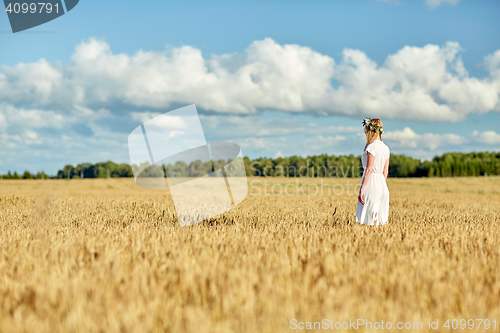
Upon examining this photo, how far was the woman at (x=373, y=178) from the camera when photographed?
19.4 feet

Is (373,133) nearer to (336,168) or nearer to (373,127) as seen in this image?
(373,127)

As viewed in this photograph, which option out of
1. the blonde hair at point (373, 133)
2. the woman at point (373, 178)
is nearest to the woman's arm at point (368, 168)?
the woman at point (373, 178)

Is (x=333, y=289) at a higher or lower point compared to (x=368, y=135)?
lower

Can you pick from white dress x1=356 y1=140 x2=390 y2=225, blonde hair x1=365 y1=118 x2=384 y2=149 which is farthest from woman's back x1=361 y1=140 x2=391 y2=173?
blonde hair x1=365 y1=118 x2=384 y2=149

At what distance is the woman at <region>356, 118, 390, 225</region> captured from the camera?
5.92m

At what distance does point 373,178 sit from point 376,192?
0.25 metres

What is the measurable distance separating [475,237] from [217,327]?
4608 millimetres

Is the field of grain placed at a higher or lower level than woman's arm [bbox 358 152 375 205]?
lower

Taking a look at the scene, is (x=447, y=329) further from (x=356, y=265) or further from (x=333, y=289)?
(x=356, y=265)

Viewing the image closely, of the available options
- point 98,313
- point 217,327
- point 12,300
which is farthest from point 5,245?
point 217,327

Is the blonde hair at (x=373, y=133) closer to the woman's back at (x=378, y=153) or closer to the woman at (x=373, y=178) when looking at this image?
the woman at (x=373, y=178)

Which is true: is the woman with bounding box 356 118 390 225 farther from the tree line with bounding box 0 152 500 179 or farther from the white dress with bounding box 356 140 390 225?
the tree line with bounding box 0 152 500 179

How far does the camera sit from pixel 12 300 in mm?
2615

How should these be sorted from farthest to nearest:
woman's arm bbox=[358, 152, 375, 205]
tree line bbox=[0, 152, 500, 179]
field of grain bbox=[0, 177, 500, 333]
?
tree line bbox=[0, 152, 500, 179]
woman's arm bbox=[358, 152, 375, 205]
field of grain bbox=[0, 177, 500, 333]
